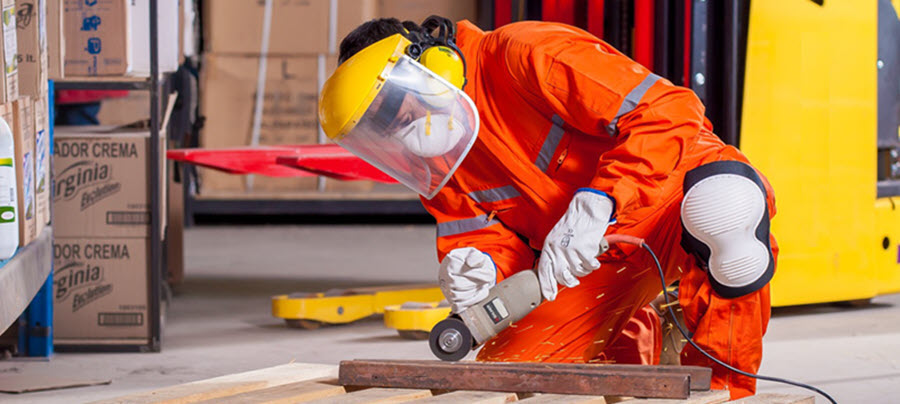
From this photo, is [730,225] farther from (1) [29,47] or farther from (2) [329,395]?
(1) [29,47]

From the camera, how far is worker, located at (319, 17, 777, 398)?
2.78 m

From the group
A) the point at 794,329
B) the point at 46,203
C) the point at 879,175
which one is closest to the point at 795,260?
the point at 794,329

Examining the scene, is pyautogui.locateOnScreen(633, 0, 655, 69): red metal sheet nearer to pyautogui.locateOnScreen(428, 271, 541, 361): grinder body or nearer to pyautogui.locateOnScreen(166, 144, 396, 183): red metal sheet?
pyautogui.locateOnScreen(166, 144, 396, 183): red metal sheet

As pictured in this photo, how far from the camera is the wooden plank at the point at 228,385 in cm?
263

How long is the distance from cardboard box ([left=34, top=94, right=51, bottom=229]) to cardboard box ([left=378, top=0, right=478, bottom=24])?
4203 millimetres

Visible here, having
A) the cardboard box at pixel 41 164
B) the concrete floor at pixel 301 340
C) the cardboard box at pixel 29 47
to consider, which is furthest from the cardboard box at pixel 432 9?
the cardboard box at pixel 29 47

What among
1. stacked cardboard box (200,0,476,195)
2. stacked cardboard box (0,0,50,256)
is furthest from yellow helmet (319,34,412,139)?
stacked cardboard box (200,0,476,195)

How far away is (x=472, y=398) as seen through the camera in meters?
2.57

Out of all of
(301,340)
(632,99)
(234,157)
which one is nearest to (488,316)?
(632,99)

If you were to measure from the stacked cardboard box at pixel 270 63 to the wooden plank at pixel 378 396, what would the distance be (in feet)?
A: 18.9

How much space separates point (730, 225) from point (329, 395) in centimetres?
102

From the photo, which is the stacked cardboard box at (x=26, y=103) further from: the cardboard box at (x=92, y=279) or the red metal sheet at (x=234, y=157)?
the red metal sheet at (x=234, y=157)

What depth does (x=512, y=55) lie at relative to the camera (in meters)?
2.96

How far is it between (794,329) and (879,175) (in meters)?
0.99
